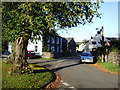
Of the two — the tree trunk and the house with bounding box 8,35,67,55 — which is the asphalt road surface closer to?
the tree trunk

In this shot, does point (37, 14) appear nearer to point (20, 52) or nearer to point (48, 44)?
point (20, 52)

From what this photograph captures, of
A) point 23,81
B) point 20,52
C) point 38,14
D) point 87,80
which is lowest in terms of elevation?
point 87,80

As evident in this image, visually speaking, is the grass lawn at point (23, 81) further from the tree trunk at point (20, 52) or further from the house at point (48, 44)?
the house at point (48, 44)

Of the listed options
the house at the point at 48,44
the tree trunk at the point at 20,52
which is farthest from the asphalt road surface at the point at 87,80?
the house at the point at 48,44

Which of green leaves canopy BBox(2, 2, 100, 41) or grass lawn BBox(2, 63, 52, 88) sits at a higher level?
green leaves canopy BBox(2, 2, 100, 41)

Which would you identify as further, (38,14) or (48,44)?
(48,44)

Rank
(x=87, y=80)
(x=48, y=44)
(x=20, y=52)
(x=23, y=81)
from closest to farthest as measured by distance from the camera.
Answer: (x=23, y=81), (x=87, y=80), (x=20, y=52), (x=48, y=44)

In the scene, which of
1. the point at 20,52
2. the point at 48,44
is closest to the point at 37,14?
the point at 20,52

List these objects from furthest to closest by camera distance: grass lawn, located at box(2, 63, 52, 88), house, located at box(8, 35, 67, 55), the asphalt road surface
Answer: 1. house, located at box(8, 35, 67, 55)
2. the asphalt road surface
3. grass lawn, located at box(2, 63, 52, 88)

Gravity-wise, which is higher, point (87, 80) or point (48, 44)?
point (48, 44)

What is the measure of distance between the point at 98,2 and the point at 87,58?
13820 millimetres

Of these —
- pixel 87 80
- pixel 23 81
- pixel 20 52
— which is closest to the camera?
pixel 23 81

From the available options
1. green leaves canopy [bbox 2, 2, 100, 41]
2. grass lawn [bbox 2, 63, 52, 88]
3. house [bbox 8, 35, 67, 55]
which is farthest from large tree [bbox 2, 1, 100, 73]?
house [bbox 8, 35, 67, 55]

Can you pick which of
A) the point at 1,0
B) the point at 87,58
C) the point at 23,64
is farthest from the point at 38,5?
the point at 87,58
